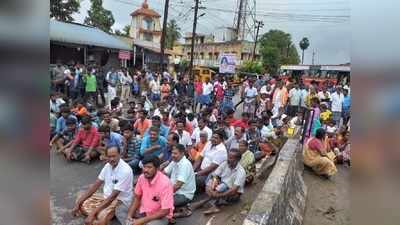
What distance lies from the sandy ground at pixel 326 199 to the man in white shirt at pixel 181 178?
2.11 meters

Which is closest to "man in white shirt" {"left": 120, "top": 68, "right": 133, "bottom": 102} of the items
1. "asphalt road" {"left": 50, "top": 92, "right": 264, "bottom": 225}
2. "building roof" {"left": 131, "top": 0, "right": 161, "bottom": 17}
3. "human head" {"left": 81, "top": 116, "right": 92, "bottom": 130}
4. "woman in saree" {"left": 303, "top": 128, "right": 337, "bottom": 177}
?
"human head" {"left": 81, "top": 116, "right": 92, "bottom": 130}

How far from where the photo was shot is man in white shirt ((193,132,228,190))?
640cm

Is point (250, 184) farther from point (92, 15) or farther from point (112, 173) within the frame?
point (92, 15)

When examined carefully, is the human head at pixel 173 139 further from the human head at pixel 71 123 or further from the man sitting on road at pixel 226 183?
the human head at pixel 71 123

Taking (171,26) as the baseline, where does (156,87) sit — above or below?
below

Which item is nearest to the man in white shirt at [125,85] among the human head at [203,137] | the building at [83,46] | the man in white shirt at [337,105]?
the building at [83,46]

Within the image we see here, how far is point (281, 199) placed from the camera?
16.4ft

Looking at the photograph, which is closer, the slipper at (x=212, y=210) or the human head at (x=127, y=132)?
the slipper at (x=212, y=210)

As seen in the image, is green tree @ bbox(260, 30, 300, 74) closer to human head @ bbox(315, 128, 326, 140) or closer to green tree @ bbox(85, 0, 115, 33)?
green tree @ bbox(85, 0, 115, 33)

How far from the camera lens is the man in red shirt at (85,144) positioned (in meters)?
8.20

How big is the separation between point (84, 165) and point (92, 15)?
3792cm

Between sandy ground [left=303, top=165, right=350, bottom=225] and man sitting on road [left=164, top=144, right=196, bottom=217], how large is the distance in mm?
2098
